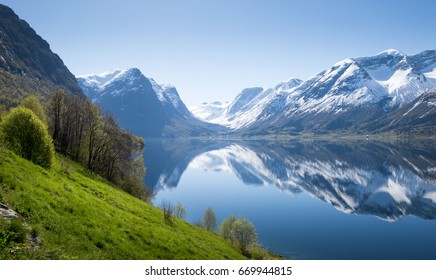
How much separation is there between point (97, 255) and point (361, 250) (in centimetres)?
6438

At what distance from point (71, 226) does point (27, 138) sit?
2035 centimetres

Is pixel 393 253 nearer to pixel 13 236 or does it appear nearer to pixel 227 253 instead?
pixel 227 253

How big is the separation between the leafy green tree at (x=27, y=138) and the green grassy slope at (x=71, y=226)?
5.53m

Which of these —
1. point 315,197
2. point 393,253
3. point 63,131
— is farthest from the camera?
point 315,197

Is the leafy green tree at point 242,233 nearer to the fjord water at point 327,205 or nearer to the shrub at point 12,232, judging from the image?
the fjord water at point 327,205

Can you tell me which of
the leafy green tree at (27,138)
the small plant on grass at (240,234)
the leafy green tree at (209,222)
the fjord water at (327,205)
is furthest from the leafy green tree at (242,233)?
the leafy green tree at (27,138)

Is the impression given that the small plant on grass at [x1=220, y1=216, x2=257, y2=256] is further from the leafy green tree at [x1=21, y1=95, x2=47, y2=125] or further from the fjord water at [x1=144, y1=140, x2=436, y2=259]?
the leafy green tree at [x1=21, y1=95, x2=47, y2=125]

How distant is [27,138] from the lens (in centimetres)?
3941

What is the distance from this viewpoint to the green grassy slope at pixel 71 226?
829 inches

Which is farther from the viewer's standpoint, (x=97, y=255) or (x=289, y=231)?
(x=289, y=231)

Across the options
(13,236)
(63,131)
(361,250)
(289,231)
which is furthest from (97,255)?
(289,231)

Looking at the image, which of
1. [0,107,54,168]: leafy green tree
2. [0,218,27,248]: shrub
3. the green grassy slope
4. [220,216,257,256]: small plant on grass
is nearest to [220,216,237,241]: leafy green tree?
[220,216,257,256]: small plant on grass

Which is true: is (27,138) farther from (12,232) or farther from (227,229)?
(227,229)
